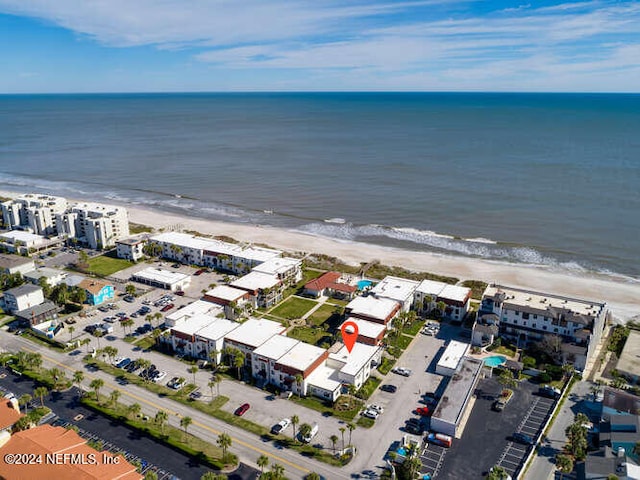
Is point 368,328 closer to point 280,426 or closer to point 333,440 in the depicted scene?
point 280,426

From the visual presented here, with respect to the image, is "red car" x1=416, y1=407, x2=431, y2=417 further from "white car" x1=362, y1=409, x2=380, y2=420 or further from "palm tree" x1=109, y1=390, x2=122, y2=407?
"palm tree" x1=109, y1=390, x2=122, y2=407

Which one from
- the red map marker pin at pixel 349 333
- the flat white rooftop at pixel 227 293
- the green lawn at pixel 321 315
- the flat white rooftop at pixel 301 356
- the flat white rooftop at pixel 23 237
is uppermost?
the flat white rooftop at pixel 23 237

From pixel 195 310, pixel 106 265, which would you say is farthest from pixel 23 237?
pixel 195 310

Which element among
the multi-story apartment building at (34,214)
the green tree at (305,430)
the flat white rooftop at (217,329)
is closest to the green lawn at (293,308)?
the flat white rooftop at (217,329)

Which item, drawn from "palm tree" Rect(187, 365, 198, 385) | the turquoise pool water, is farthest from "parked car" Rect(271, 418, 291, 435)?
the turquoise pool water

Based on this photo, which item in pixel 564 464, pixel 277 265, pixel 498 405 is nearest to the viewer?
pixel 564 464

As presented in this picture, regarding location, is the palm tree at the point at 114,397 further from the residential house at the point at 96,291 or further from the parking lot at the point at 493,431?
the parking lot at the point at 493,431

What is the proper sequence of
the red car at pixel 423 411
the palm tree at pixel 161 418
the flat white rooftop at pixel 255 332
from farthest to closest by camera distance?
the flat white rooftop at pixel 255 332
the red car at pixel 423 411
the palm tree at pixel 161 418
